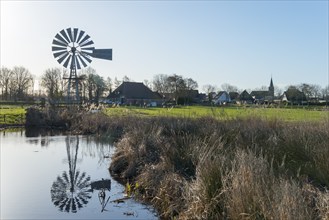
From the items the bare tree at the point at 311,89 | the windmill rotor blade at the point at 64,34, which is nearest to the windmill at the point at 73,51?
the windmill rotor blade at the point at 64,34

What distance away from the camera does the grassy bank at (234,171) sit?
16.2 ft

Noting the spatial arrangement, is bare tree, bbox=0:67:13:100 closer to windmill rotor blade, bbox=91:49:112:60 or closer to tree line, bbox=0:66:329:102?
tree line, bbox=0:66:329:102

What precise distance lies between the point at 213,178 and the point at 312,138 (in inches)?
122

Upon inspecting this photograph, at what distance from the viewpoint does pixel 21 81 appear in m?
72.2

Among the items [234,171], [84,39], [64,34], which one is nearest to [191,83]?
[84,39]

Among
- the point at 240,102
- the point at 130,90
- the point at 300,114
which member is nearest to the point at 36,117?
the point at 240,102

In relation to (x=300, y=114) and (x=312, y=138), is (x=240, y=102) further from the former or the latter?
(x=312, y=138)

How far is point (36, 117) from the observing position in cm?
3122

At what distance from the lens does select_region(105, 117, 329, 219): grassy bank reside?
4.94 meters

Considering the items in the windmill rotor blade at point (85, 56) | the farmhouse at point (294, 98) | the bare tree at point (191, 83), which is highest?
the windmill rotor blade at point (85, 56)

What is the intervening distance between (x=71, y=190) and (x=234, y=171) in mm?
5894

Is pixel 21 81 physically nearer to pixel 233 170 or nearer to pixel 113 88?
pixel 113 88

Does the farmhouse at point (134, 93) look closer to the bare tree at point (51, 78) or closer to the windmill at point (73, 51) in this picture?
the bare tree at point (51, 78)

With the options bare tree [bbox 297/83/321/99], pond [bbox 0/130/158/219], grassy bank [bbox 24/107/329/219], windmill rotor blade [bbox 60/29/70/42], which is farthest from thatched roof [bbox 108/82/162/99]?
grassy bank [bbox 24/107/329/219]
